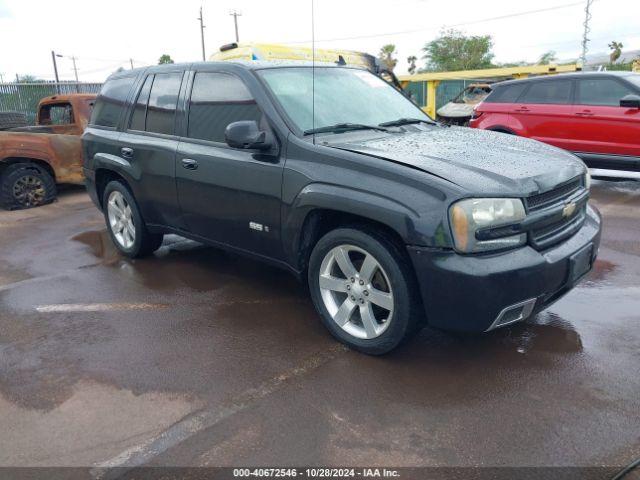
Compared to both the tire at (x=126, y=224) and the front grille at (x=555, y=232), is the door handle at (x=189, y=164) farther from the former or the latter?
the front grille at (x=555, y=232)

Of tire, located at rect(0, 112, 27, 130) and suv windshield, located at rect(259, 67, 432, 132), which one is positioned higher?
suv windshield, located at rect(259, 67, 432, 132)

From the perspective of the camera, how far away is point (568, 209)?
3.42m

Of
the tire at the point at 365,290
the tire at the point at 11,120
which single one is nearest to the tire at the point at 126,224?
the tire at the point at 365,290

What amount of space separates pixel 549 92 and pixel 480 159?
6.24m

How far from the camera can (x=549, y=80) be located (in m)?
8.77

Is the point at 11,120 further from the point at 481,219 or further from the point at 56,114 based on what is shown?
the point at 481,219

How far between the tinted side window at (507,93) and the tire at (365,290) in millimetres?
6750

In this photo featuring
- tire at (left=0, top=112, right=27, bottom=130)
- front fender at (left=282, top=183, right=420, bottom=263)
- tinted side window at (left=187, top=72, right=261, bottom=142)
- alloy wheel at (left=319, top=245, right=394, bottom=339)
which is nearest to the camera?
front fender at (left=282, top=183, right=420, bottom=263)

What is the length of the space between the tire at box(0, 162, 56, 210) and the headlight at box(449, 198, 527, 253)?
7.58m

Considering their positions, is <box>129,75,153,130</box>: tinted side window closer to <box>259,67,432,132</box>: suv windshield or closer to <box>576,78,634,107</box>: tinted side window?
<box>259,67,432,132</box>: suv windshield

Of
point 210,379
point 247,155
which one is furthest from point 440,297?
point 247,155

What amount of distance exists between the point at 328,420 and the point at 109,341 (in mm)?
1786

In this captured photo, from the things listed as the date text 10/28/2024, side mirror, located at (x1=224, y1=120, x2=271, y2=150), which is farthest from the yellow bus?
the date text 10/28/2024

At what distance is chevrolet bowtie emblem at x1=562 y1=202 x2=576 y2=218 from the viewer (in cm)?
337
